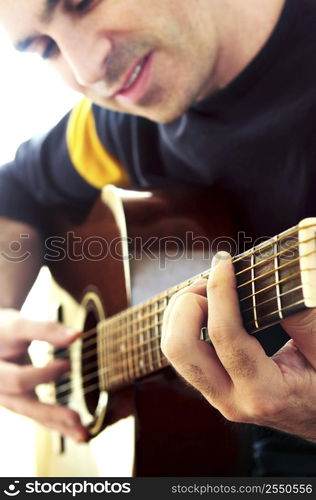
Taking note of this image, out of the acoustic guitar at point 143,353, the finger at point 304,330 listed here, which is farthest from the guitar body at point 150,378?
the finger at point 304,330

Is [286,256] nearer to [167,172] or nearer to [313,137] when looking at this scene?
[313,137]

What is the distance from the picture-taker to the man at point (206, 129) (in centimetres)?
48

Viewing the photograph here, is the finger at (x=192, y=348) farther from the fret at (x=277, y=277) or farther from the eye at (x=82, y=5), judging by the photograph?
the eye at (x=82, y=5)

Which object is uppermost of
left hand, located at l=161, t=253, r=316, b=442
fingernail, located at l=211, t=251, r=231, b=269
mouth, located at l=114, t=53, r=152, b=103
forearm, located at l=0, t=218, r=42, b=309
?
mouth, located at l=114, t=53, r=152, b=103

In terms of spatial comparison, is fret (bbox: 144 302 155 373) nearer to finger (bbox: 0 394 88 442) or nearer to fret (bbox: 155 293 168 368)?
fret (bbox: 155 293 168 368)

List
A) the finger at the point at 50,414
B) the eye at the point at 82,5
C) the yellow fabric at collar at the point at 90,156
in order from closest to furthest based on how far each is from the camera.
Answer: the eye at the point at 82,5 → the finger at the point at 50,414 → the yellow fabric at collar at the point at 90,156

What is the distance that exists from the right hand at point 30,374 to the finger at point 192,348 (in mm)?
332

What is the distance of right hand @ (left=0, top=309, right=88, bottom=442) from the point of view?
32.0 inches

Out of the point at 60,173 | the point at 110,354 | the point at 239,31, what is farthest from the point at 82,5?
the point at 110,354

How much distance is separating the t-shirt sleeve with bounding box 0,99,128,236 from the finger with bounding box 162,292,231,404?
0.48m

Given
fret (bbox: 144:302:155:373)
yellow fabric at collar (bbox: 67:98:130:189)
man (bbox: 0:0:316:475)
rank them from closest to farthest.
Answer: man (bbox: 0:0:316:475) → fret (bbox: 144:302:155:373) → yellow fabric at collar (bbox: 67:98:130:189)

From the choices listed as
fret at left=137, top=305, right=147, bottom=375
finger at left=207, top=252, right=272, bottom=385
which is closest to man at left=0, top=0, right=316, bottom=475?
finger at left=207, top=252, right=272, bottom=385

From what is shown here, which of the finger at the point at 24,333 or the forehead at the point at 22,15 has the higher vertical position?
the forehead at the point at 22,15

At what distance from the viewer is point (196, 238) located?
2.26 feet
